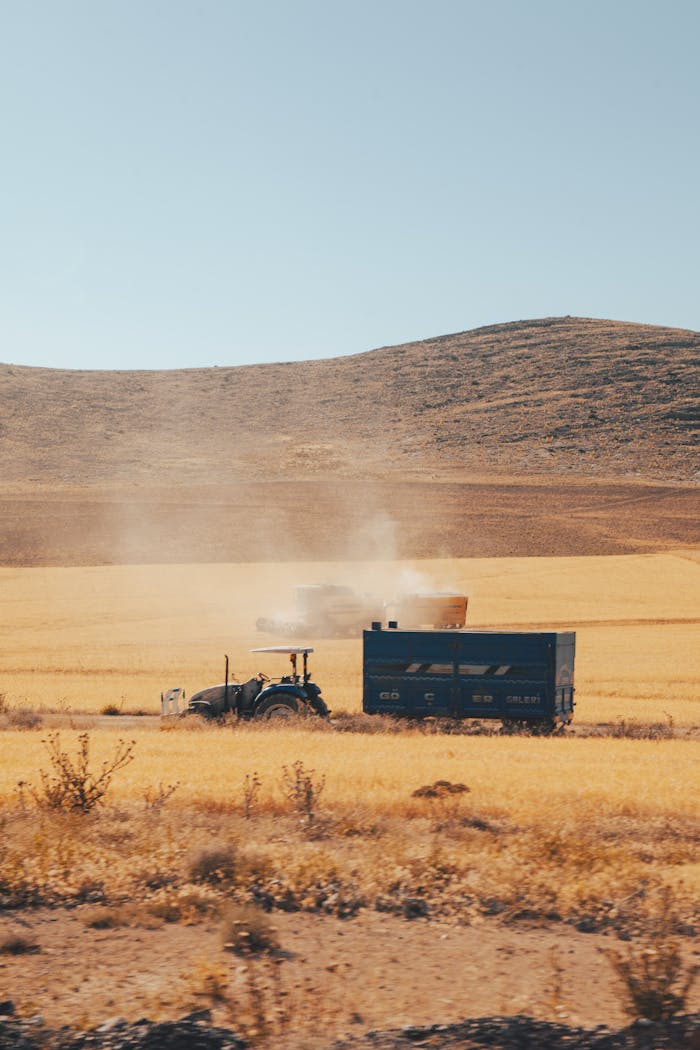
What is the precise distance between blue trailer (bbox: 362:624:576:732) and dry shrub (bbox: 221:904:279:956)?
1957cm

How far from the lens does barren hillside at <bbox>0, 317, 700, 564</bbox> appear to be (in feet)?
328

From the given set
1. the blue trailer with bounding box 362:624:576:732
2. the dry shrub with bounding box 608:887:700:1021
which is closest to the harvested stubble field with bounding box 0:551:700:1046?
the dry shrub with bounding box 608:887:700:1021

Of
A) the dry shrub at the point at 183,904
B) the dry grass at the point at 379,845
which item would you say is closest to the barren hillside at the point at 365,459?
the dry grass at the point at 379,845

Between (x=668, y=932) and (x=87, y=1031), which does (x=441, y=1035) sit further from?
(x=668, y=932)

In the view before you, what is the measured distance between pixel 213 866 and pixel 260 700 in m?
16.2

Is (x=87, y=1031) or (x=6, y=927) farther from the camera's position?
(x=6, y=927)

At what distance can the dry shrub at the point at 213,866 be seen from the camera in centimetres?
1186

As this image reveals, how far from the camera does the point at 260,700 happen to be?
1110 inches

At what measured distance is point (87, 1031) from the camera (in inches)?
316

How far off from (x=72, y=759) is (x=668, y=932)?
13926 millimetres

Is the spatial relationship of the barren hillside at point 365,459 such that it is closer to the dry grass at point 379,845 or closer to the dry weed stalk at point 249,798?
the dry grass at point 379,845

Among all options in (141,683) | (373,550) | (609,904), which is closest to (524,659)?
(141,683)

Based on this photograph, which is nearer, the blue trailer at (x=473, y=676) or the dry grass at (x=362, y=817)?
the dry grass at (x=362, y=817)

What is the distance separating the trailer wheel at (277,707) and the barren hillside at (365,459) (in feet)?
214
